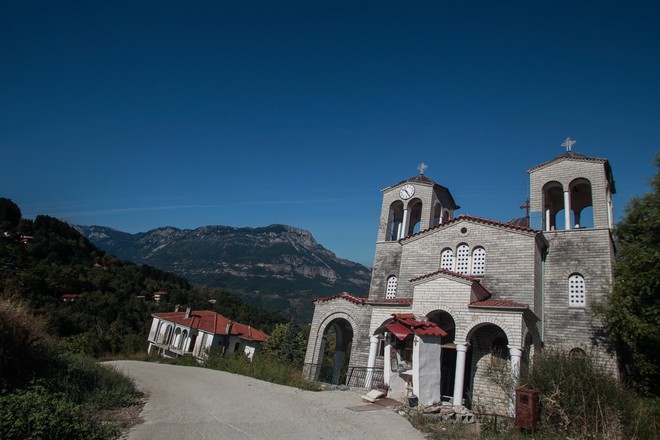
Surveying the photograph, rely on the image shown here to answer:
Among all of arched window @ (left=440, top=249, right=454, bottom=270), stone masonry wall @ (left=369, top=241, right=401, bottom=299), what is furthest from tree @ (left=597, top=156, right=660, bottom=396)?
stone masonry wall @ (left=369, top=241, right=401, bottom=299)

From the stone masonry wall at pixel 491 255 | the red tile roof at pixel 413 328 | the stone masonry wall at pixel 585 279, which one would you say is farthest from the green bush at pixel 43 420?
the stone masonry wall at pixel 585 279

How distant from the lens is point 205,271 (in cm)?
18262

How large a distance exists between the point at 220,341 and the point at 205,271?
142 metres

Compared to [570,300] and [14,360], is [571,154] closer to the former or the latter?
[570,300]

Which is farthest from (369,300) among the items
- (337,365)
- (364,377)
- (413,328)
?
(413,328)

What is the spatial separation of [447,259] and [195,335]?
37227 mm

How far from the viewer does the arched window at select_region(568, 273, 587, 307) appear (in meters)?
18.2

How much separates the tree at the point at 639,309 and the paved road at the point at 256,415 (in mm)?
→ 10046

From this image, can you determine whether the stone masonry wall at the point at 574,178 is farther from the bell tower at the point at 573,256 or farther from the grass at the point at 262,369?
the grass at the point at 262,369

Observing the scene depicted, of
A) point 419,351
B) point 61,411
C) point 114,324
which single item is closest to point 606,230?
point 419,351

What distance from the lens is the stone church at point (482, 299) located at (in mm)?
15188

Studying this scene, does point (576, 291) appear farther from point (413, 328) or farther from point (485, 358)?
point (413, 328)

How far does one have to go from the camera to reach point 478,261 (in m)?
19.6

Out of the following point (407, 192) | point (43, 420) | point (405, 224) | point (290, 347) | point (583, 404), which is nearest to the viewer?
point (43, 420)
